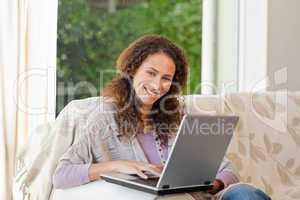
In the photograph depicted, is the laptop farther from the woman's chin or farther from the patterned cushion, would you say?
the patterned cushion

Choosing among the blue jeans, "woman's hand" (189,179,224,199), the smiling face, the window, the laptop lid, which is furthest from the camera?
the window

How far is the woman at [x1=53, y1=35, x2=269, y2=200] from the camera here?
1.68 meters

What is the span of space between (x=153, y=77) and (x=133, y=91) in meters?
0.11

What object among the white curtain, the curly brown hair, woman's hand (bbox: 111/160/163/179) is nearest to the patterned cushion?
the curly brown hair

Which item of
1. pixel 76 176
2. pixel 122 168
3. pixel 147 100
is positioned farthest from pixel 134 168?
pixel 147 100

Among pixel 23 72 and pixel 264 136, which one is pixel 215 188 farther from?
pixel 23 72

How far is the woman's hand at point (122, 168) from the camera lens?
1596 millimetres

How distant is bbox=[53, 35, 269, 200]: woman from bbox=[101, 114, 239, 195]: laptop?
113mm

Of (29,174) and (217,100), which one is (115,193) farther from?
(217,100)

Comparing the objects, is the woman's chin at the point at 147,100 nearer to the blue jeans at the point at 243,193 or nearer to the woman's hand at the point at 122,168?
the woman's hand at the point at 122,168

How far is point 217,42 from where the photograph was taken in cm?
309

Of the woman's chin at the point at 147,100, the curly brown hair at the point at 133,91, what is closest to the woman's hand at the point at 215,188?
the curly brown hair at the point at 133,91

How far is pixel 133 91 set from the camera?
1.86 meters

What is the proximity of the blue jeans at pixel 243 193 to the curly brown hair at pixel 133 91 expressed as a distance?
14.8 inches
